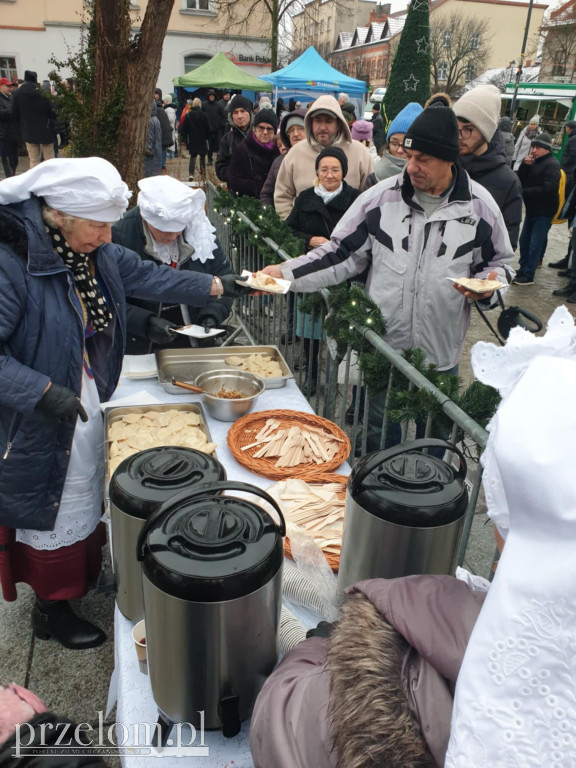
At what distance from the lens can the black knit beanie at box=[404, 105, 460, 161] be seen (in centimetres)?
273

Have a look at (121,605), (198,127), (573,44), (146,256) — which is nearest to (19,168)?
(198,127)

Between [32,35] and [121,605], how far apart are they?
36025mm

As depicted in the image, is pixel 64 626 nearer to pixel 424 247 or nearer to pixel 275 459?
pixel 275 459

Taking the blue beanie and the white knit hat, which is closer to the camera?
the white knit hat

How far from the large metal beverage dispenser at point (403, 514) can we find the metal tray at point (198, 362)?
1533 mm

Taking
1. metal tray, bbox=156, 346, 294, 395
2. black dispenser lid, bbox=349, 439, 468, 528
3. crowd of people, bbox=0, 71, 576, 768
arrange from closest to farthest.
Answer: crowd of people, bbox=0, 71, 576, 768, black dispenser lid, bbox=349, 439, 468, 528, metal tray, bbox=156, 346, 294, 395

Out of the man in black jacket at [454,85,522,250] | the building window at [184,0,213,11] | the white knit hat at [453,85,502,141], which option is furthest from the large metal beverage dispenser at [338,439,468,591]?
the building window at [184,0,213,11]

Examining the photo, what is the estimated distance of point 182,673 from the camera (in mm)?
A: 1215

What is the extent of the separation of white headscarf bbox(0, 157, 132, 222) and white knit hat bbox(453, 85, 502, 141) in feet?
8.87

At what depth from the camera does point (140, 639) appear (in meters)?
1.49


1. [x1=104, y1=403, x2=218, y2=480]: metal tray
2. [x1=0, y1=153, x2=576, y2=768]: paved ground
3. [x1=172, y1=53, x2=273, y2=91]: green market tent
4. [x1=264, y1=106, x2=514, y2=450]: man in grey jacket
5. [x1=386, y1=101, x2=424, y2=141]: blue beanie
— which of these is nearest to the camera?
[x1=0, y1=153, x2=576, y2=768]: paved ground

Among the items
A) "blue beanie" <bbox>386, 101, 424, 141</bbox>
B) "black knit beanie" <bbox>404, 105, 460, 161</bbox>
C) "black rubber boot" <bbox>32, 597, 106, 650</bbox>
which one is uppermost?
"blue beanie" <bbox>386, 101, 424, 141</bbox>

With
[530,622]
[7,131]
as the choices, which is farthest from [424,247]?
[7,131]

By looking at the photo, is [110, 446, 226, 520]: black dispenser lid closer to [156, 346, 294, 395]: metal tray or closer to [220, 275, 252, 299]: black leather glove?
[156, 346, 294, 395]: metal tray
